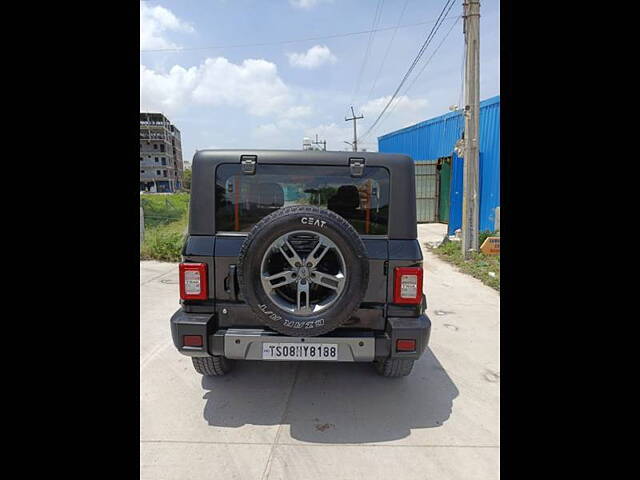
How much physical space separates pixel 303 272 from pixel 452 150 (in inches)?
486

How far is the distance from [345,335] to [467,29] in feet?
24.5

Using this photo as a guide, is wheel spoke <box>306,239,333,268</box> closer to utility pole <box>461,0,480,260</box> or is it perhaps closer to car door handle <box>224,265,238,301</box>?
car door handle <box>224,265,238,301</box>

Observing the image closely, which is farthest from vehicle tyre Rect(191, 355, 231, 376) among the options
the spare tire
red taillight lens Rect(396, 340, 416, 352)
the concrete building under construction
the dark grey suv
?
the concrete building under construction

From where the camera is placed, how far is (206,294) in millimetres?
2365

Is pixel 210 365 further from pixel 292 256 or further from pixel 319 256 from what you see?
pixel 319 256

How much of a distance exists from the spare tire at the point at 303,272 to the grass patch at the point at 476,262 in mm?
4611

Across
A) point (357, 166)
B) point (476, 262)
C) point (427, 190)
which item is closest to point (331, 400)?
point (357, 166)

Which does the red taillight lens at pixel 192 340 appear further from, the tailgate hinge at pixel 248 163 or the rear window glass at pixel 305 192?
the tailgate hinge at pixel 248 163

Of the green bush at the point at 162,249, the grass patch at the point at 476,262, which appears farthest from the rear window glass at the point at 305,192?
the green bush at the point at 162,249

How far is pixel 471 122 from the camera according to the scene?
7.10 metres

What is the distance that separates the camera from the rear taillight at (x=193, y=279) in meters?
2.33
